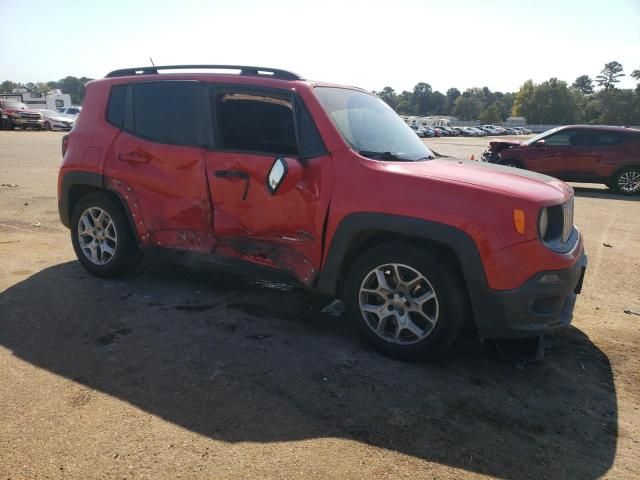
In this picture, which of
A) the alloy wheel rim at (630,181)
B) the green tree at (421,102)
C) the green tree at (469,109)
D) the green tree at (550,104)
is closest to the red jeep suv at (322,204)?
the alloy wheel rim at (630,181)

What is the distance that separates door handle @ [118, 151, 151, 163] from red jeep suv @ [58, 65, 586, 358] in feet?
0.04

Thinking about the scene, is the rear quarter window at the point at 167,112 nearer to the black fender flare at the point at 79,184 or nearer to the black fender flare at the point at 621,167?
the black fender flare at the point at 79,184

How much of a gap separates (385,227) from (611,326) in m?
2.41

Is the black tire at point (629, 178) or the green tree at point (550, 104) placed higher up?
the green tree at point (550, 104)

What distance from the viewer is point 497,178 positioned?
3.51m

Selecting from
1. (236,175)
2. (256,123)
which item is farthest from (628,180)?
(236,175)

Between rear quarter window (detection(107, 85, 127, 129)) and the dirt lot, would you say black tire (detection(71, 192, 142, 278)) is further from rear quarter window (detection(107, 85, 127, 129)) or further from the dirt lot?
rear quarter window (detection(107, 85, 127, 129))

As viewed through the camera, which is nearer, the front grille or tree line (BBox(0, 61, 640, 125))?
the front grille

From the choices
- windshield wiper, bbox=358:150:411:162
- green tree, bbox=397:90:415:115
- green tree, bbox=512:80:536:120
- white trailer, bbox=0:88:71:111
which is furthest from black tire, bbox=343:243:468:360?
green tree, bbox=397:90:415:115

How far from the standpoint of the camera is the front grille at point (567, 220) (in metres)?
3.41

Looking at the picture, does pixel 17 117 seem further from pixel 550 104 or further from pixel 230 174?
pixel 550 104

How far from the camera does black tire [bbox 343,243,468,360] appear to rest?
3.30m

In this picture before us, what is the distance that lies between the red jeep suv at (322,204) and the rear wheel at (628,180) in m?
10.3

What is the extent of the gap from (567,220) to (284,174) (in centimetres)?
198
